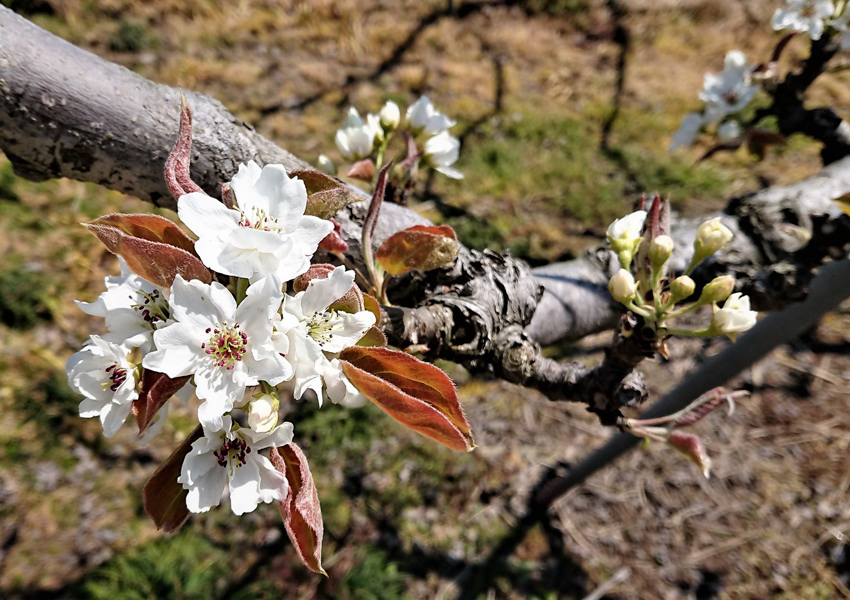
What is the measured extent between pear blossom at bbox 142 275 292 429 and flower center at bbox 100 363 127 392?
0.15m

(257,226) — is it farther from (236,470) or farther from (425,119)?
(425,119)

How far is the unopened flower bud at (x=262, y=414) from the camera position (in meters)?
0.76

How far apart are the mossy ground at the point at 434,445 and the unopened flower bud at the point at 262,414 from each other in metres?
1.93

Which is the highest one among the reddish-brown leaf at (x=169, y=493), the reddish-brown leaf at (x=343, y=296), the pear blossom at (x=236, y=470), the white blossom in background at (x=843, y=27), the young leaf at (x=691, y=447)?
the white blossom in background at (x=843, y=27)

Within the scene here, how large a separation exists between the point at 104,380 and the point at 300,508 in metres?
0.37

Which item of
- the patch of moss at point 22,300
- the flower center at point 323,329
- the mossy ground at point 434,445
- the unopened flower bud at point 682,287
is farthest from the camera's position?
the patch of moss at point 22,300

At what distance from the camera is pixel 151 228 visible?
0.80 meters

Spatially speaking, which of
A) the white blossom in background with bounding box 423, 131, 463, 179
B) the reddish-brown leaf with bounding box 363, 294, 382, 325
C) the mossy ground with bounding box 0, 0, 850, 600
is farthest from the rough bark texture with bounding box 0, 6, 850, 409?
the mossy ground with bounding box 0, 0, 850, 600

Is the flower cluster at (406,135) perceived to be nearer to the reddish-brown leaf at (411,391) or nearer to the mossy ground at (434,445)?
the reddish-brown leaf at (411,391)

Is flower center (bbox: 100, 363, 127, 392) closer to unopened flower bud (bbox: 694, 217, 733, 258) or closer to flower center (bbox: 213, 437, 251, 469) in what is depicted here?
flower center (bbox: 213, 437, 251, 469)

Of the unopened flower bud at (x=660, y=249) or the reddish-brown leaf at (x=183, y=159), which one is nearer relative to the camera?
the reddish-brown leaf at (x=183, y=159)

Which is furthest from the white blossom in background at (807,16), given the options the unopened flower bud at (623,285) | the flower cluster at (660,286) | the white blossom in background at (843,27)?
the unopened flower bud at (623,285)

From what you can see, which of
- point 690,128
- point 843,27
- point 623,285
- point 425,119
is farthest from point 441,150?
point 843,27

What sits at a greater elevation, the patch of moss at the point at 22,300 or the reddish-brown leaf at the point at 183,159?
the reddish-brown leaf at the point at 183,159
